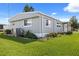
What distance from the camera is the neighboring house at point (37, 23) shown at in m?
19.0

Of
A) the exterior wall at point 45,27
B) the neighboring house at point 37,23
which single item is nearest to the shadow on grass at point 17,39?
the neighboring house at point 37,23

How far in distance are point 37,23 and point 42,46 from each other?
0.35 metres

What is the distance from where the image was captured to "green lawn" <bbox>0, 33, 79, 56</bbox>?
1894 cm

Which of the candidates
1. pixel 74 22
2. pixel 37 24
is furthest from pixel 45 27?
pixel 74 22

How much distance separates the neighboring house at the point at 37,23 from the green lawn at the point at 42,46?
0.14 meters

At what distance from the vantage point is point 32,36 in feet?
62.5

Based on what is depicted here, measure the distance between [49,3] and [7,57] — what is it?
102cm

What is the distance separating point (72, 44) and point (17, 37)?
0.84m

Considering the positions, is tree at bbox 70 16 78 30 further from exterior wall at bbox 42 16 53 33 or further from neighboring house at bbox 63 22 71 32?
exterior wall at bbox 42 16 53 33

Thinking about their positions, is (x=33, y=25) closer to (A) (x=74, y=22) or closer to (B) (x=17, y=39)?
(B) (x=17, y=39)

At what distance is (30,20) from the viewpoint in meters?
19.0

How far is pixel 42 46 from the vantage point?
1900 centimetres

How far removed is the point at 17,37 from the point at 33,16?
411mm

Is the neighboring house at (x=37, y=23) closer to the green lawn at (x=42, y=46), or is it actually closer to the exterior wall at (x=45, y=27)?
the exterior wall at (x=45, y=27)
